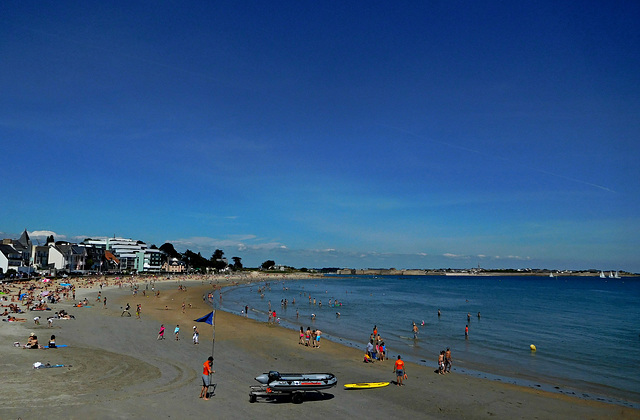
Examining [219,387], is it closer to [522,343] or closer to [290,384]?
[290,384]

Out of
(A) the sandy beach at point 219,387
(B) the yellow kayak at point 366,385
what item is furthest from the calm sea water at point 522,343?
(B) the yellow kayak at point 366,385

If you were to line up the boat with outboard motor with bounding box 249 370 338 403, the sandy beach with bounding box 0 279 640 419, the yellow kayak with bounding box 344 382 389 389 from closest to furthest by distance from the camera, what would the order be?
1. the sandy beach with bounding box 0 279 640 419
2. the boat with outboard motor with bounding box 249 370 338 403
3. the yellow kayak with bounding box 344 382 389 389

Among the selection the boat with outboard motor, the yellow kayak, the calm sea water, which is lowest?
the calm sea water

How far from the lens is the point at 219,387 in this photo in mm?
18984

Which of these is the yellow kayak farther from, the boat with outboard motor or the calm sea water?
the calm sea water

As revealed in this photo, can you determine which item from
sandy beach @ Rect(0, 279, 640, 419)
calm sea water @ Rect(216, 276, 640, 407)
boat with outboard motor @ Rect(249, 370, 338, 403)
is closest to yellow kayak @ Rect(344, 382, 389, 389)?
sandy beach @ Rect(0, 279, 640, 419)

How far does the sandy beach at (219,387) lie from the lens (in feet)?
52.1

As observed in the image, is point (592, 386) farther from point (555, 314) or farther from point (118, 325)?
point (555, 314)

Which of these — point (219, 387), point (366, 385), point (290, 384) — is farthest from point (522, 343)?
point (219, 387)

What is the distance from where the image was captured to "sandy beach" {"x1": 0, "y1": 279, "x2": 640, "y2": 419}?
52.1 ft

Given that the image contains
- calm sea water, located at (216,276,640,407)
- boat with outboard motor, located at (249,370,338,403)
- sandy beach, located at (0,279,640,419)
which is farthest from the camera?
calm sea water, located at (216,276,640,407)

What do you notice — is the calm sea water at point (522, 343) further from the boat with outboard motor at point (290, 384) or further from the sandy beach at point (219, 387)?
the boat with outboard motor at point (290, 384)

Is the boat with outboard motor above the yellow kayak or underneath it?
above

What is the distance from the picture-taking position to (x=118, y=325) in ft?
121
